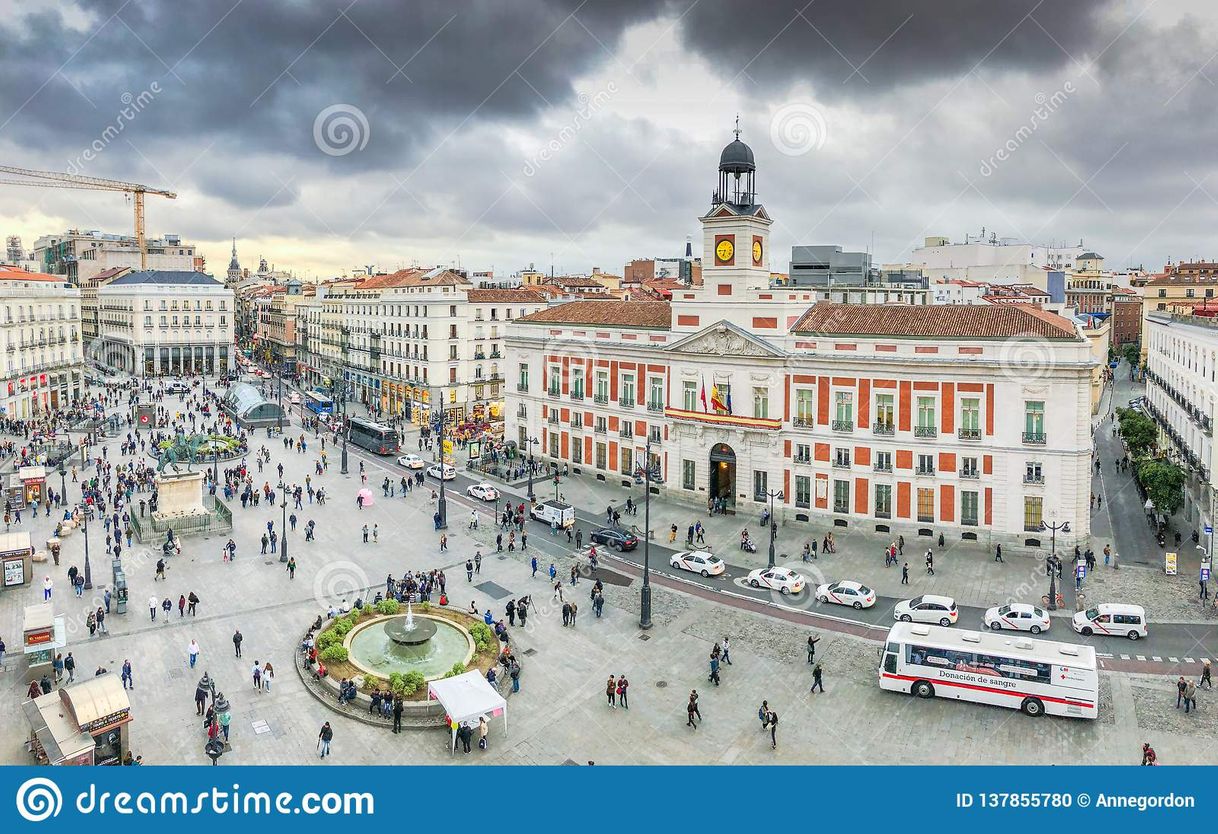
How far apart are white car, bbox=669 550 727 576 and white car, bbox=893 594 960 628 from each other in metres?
8.82

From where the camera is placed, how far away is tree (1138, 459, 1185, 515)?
4297 cm

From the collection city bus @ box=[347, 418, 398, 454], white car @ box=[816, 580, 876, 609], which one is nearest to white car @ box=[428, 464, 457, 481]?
city bus @ box=[347, 418, 398, 454]

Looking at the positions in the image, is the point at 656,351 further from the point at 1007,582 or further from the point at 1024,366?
the point at 1007,582

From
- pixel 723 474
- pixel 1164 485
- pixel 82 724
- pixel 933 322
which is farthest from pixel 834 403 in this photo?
pixel 82 724

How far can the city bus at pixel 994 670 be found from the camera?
1019 inches

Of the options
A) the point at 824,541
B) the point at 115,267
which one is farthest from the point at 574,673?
the point at 115,267

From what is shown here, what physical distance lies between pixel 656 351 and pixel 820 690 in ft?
99.8

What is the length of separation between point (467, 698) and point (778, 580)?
17419mm

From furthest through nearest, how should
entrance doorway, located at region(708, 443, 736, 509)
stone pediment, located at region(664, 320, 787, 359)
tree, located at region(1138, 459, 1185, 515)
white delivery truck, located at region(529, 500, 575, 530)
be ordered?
entrance doorway, located at region(708, 443, 736, 509)
stone pediment, located at region(664, 320, 787, 359)
white delivery truck, located at region(529, 500, 575, 530)
tree, located at region(1138, 459, 1185, 515)

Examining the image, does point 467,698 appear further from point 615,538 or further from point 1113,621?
point 1113,621

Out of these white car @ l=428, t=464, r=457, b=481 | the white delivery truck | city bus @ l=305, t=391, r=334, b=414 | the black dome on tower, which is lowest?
the white delivery truck

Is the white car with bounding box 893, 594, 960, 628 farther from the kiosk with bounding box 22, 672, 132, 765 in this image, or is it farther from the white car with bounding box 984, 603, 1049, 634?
the kiosk with bounding box 22, 672, 132, 765

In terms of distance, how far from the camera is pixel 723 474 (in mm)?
52250

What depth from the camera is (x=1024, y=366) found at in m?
42.0
